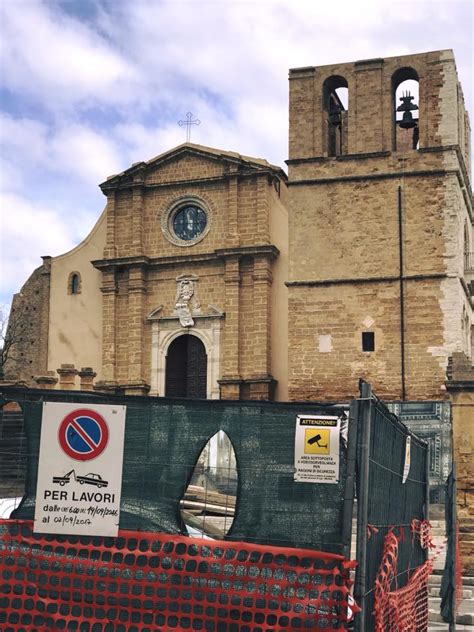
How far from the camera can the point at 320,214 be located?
1021 inches

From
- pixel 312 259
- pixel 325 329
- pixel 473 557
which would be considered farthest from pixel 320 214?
pixel 473 557

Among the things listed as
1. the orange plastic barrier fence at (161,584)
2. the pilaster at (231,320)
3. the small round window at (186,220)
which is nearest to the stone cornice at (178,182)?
the small round window at (186,220)

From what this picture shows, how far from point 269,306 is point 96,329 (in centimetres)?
598

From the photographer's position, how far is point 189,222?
98.9 ft

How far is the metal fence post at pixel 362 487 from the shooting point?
609 centimetres

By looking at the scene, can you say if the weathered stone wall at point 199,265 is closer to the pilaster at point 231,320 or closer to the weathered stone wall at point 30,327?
the pilaster at point 231,320

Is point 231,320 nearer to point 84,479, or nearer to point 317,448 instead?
point 84,479

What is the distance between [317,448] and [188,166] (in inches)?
969

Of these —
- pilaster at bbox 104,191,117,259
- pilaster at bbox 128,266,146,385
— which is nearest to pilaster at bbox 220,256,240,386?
pilaster at bbox 128,266,146,385

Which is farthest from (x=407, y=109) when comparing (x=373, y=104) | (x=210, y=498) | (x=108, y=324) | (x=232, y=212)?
(x=210, y=498)

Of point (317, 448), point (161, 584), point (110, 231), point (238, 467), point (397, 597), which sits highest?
point (110, 231)

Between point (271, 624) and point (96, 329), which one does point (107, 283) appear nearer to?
point (96, 329)

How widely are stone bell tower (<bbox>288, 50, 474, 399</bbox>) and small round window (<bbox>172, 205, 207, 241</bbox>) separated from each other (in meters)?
4.62

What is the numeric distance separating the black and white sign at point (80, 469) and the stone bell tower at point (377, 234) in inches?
731
